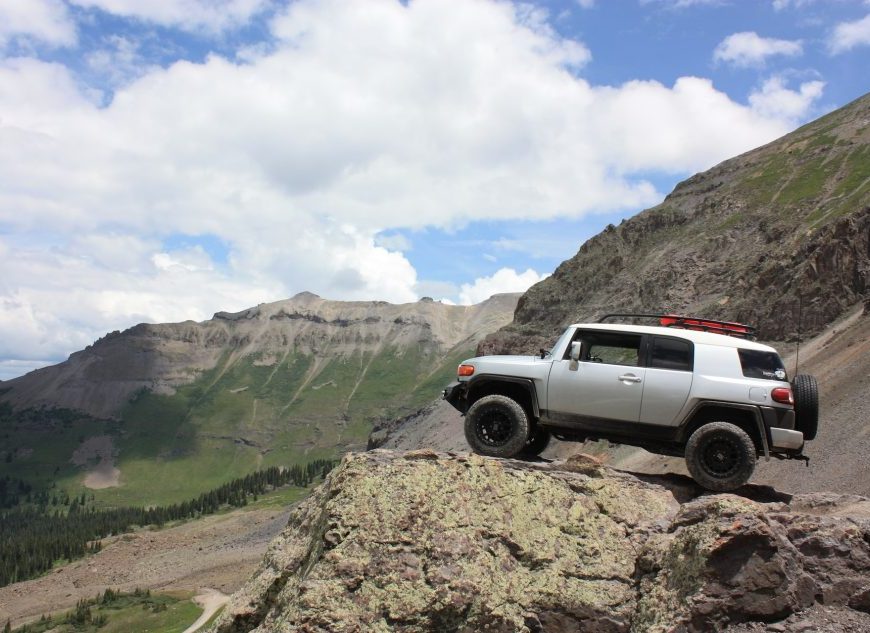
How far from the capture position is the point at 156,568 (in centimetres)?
11700

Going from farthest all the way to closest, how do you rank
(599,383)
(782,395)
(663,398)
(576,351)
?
(576,351), (599,383), (663,398), (782,395)

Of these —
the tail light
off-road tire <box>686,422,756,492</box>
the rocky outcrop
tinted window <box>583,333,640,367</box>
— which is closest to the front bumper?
tinted window <box>583,333,640,367</box>

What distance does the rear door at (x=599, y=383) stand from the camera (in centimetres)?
1228

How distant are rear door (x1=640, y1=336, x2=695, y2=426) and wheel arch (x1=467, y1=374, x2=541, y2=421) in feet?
6.59

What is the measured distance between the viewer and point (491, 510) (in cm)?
962

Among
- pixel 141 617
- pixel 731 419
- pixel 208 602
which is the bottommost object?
pixel 141 617

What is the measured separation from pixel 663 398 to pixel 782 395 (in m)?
1.97

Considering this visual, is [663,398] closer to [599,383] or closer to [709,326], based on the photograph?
[599,383]

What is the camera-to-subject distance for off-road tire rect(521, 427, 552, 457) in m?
13.2

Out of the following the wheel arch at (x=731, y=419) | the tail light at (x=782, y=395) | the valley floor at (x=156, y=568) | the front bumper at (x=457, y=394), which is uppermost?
the front bumper at (x=457, y=394)

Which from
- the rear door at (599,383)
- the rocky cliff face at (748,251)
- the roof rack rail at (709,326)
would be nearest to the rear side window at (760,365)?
the roof rack rail at (709,326)

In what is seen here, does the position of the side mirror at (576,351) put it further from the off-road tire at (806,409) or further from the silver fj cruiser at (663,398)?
the off-road tire at (806,409)

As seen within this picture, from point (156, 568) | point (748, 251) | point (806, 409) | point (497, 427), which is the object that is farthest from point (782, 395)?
point (156, 568)

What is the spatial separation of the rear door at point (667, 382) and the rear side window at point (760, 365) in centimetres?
92
